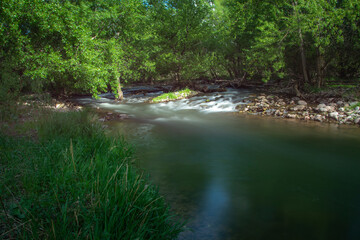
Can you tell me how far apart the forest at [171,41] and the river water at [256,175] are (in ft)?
14.4

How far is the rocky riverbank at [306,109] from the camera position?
12786 mm

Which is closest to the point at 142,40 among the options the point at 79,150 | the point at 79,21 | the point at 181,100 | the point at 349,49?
the point at 181,100

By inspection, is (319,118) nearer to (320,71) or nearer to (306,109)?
(306,109)

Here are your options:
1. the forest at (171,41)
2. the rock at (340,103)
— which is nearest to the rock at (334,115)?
the rock at (340,103)

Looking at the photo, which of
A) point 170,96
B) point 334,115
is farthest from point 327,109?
point 170,96

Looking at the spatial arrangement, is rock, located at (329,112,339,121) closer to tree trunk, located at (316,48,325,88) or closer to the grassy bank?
tree trunk, located at (316,48,325,88)

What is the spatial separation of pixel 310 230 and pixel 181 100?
18.2 metres

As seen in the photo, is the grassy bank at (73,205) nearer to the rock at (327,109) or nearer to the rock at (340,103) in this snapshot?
the rock at (327,109)

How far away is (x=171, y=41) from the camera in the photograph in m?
27.5

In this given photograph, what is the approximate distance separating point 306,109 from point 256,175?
395 inches

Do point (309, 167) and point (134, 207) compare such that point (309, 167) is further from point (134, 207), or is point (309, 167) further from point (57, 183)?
point (57, 183)

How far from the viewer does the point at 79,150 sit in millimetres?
5324

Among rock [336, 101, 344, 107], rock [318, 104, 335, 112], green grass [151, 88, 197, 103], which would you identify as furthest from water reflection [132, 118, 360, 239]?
green grass [151, 88, 197, 103]

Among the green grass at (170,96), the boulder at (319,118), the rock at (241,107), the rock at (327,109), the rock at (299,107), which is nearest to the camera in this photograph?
the boulder at (319,118)
